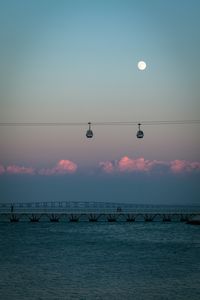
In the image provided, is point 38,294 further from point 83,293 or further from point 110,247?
point 110,247

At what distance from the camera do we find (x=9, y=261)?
2267 inches

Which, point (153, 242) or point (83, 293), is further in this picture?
point (153, 242)

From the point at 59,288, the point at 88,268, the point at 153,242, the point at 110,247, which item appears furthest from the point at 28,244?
the point at 59,288

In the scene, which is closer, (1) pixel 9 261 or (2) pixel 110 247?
(1) pixel 9 261

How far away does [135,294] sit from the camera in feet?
124

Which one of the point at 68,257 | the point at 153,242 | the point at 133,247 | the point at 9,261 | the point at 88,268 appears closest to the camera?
the point at 88,268

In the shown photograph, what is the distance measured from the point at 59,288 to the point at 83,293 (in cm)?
237

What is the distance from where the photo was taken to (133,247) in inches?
3009

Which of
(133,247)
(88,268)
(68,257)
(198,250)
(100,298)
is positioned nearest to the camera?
(100,298)

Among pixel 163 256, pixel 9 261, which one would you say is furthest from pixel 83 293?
pixel 163 256

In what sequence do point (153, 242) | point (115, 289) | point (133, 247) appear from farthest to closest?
point (153, 242) < point (133, 247) < point (115, 289)

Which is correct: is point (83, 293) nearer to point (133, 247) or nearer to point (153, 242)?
point (133, 247)

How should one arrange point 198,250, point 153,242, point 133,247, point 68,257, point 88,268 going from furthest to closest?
point 153,242, point 133,247, point 198,250, point 68,257, point 88,268

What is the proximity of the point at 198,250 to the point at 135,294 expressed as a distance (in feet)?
115
